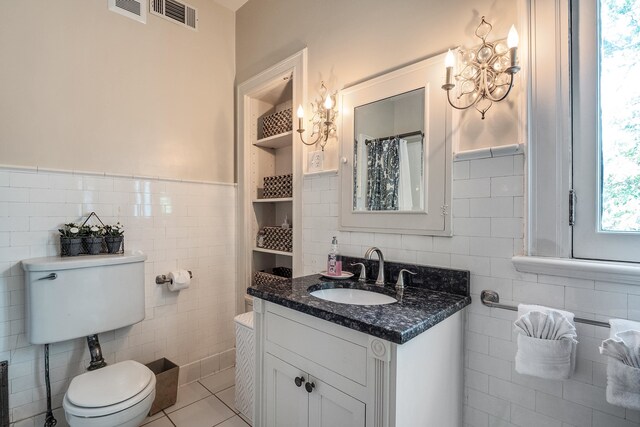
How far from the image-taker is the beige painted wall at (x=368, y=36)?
46.8 inches

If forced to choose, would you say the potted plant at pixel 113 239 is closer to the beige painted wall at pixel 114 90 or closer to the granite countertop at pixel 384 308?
the beige painted wall at pixel 114 90

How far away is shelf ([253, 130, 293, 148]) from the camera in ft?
7.16

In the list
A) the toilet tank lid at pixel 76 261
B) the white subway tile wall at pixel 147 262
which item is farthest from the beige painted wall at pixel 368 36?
the toilet tank lid at pixel 76 261

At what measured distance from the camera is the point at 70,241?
165 cm

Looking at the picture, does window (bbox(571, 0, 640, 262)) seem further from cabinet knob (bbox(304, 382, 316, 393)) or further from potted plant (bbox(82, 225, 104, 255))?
potted plant (bbox(82, 225, 104, 255))

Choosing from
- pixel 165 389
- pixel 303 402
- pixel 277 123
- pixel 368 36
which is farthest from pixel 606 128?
pixel 165 389

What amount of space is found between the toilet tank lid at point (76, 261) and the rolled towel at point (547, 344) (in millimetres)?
1939

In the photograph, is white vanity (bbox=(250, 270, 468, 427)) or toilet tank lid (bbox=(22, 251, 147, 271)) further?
toilet tank lid (bbox=(22, 251, 147, 271))

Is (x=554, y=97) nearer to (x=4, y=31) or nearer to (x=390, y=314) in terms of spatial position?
(x=390, y=314)

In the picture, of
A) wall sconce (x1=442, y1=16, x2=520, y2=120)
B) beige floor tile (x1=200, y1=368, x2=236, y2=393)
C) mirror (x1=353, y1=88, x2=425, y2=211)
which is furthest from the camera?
beige floor tile (x1=200, y1=368, x2=236, y2=393)

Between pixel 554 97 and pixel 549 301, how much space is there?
0.73m

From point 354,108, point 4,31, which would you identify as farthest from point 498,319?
point 4,31

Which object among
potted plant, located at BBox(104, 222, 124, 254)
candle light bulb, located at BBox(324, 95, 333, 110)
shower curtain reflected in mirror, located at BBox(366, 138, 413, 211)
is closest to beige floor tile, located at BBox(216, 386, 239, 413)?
potted plant, located at BBox(104, 222, 124, 254)

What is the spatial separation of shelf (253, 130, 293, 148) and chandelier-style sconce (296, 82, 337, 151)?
29 cm
